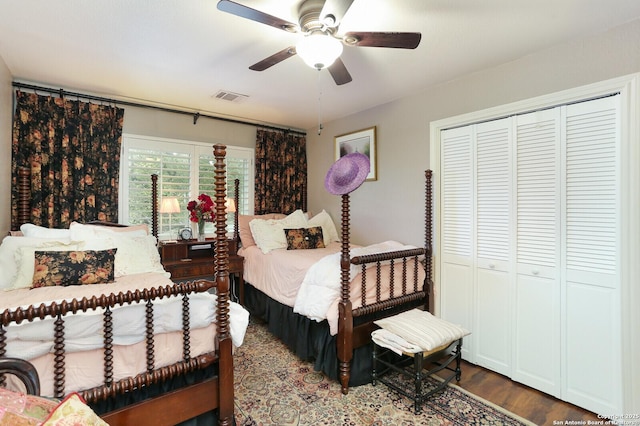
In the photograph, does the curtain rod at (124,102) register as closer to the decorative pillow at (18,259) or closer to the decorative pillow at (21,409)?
the decorative pillow at (18,259)

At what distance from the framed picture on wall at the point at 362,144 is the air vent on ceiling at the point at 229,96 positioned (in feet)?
4.34

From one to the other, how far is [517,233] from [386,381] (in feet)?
4.96

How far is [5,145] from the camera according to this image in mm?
2572

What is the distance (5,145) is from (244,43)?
7.23ft

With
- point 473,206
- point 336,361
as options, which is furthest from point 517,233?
point 336,361

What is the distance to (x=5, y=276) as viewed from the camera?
2109 mm

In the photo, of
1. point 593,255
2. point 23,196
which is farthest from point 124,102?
point 593,255

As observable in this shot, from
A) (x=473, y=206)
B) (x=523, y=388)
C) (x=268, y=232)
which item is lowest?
(x=523, y=388)

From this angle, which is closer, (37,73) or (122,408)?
(122,408)

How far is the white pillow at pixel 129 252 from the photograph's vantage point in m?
2.44

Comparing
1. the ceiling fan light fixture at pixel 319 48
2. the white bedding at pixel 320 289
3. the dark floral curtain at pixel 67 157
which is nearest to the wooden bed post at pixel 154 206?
the dark floral curtain at pixel 67 157

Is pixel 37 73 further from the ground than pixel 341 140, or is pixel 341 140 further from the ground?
pixel 37 73

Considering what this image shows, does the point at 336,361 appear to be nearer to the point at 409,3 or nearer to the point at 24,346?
the point at 24,346

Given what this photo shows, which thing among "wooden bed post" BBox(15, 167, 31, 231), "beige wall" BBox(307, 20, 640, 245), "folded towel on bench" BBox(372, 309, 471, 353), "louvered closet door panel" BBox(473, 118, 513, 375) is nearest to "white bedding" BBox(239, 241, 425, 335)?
"folded towel on bench" BBox(372, 309, 471, 353)
